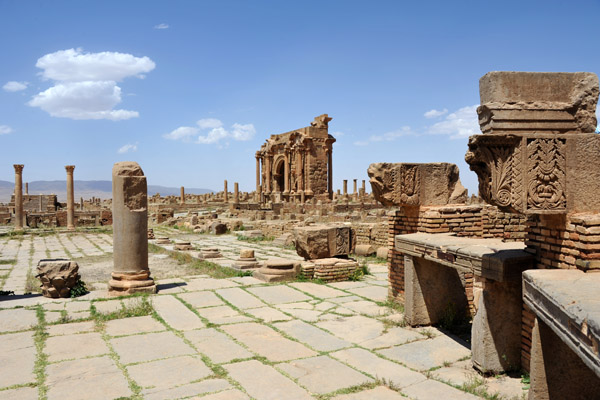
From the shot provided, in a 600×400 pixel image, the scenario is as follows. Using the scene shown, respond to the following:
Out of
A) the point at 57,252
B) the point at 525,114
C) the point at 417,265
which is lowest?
the point at 57,252

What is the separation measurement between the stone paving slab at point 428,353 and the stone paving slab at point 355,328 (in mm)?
512

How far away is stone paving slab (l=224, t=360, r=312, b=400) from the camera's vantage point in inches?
150

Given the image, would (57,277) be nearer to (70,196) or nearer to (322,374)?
(322,374)

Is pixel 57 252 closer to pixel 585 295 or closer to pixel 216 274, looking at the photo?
pixel 216 274

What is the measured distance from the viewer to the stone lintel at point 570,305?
2225 millimetres

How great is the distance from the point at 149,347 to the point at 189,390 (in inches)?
55.3

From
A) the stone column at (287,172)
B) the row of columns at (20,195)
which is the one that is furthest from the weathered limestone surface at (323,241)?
the stone column at (287,172)

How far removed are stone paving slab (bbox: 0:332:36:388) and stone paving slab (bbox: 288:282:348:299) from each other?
14.2 ft

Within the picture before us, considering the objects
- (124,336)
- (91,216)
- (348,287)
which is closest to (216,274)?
(348,287)

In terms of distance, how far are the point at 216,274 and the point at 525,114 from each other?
24.6 feet

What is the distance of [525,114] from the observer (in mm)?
4070

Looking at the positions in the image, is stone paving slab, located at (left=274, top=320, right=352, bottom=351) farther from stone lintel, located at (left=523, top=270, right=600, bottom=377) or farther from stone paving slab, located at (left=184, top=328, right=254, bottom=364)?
stone lintel, located at (left=523, top=270, right=600, bottom=377)

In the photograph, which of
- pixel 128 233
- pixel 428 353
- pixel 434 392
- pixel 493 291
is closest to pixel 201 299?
pixel 128 233

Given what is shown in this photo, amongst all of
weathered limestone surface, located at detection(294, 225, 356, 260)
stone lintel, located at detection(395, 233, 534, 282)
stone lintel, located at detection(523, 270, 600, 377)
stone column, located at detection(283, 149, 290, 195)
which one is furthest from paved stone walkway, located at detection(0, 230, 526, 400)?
stone column, located at detection(283, 149, 290, 195)
